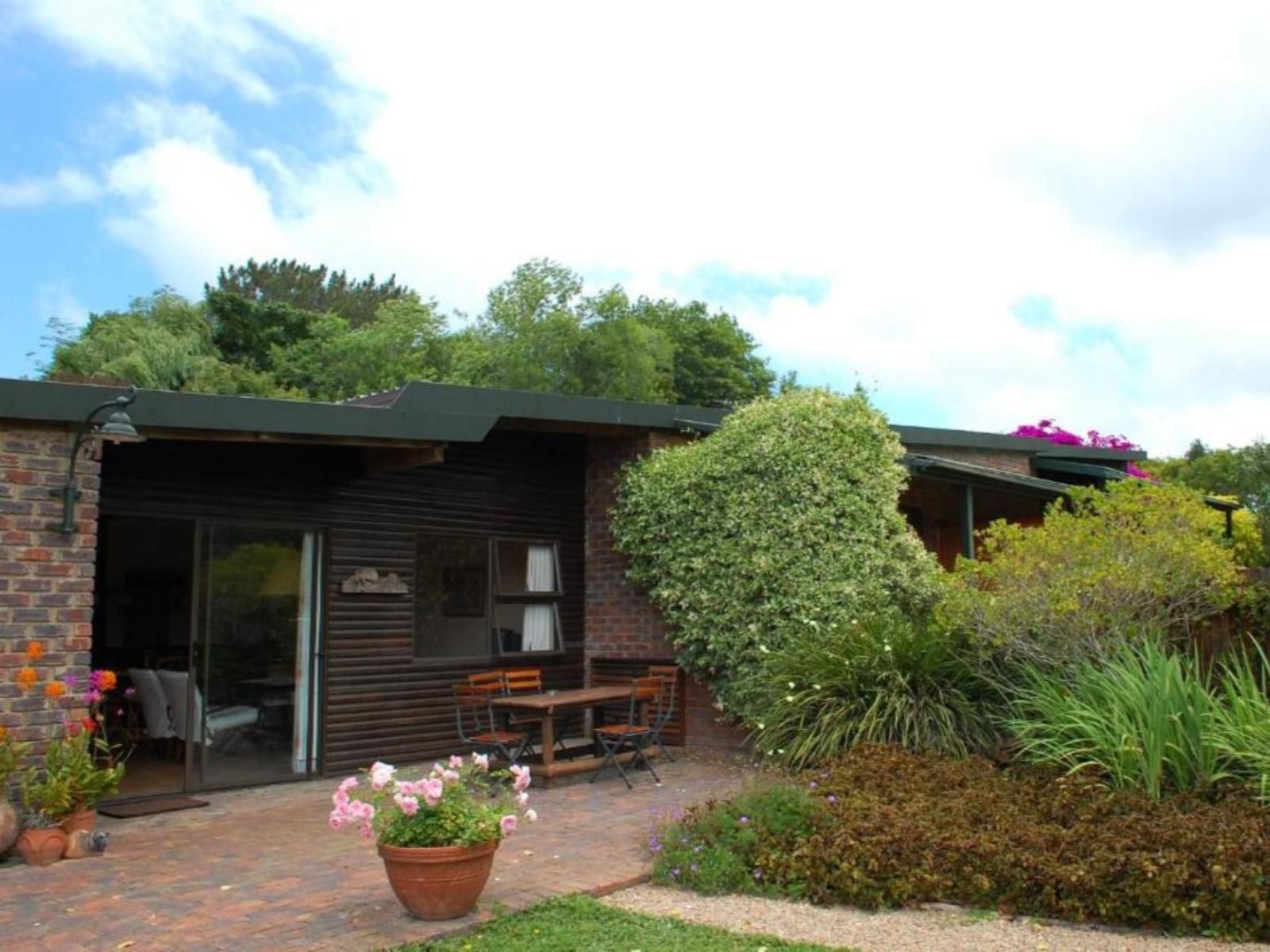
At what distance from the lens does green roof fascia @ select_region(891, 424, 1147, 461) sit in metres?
14.7

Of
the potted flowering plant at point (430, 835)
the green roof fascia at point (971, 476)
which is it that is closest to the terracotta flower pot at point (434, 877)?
the potted flowering plant at point (430, 835)

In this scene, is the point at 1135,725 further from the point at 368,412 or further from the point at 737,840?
the point at 368,412

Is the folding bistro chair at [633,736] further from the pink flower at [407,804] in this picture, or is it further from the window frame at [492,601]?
the pink flower at [407,804]

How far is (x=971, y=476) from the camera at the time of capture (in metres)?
11.9

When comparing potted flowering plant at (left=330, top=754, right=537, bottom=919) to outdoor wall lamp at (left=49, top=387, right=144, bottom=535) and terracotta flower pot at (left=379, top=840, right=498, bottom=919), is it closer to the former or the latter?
terracotta flower pot at (left=379, top=840, right=498, bottom=919)

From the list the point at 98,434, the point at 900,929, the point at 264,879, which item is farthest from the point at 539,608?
the point at 900,929

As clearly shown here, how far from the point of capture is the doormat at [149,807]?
7715mm

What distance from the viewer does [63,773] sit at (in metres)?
6.52

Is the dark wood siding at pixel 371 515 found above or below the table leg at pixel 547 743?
above

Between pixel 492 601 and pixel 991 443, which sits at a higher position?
pixel 991 443

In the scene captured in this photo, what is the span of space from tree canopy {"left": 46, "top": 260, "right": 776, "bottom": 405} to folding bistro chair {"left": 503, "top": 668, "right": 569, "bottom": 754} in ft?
64.2

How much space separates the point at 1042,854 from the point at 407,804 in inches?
119

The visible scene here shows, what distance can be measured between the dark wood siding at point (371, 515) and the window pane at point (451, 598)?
0.13m

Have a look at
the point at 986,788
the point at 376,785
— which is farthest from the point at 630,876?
the point at 986,788
